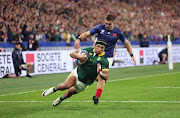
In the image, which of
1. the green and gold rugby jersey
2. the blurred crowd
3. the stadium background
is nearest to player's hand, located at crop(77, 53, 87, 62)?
the green and gold rugby jersey

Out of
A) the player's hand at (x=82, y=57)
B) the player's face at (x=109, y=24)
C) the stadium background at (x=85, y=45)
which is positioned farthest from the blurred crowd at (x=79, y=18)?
the player's hand at (x=82, y=57)

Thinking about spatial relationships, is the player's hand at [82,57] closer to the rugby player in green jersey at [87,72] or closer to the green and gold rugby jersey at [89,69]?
A: the rugby player in green jersey at [87,72]

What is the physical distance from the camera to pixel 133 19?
1481 inches

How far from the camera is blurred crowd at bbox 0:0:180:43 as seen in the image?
23.2 meters

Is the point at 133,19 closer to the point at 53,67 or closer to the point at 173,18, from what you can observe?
the point at 173,18

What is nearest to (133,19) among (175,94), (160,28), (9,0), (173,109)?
(160,28)

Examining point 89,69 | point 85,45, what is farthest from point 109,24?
point 85,45

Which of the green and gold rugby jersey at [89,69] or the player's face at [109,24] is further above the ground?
the player's face at [109,24]

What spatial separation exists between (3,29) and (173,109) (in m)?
15.9

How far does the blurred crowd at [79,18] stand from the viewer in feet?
76.2

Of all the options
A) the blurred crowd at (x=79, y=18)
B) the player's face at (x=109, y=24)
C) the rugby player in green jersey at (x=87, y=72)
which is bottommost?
the rugby player in green jersey at (x=87, y=72)

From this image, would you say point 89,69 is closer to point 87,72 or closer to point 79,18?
point 87,72

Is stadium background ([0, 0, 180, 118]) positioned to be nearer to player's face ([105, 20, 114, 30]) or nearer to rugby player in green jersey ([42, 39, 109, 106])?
rugby player in green jersey ([42, 39, 109, 106])

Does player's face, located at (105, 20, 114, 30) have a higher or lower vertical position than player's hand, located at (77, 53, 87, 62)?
higher
